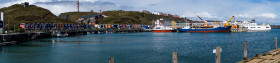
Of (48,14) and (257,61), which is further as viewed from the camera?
(48,14)

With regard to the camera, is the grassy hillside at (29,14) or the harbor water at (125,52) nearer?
the harbor water at (125,52)

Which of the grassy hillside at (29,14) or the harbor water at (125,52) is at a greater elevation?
the grassy hillside at (29,14)

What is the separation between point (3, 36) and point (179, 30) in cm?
11509

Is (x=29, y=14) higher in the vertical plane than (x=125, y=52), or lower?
higher

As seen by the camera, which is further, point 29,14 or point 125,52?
point 29,14

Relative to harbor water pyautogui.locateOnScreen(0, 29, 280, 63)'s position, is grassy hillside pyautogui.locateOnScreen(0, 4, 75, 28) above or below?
above

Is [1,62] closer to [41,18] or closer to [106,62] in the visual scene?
[106,62]

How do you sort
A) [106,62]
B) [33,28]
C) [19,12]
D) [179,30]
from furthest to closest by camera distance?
[19,12], [179,30], [33,28], [106,62]

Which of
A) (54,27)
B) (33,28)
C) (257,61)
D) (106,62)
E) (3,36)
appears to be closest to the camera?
(257,61)

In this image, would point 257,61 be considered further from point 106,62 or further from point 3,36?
point 3,36

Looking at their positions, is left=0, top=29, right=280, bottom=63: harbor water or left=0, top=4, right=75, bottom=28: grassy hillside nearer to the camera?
left=0, top=29, right=280, bottom=63: harbor water

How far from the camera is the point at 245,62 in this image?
66.4ft

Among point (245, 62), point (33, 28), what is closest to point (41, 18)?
point (33, 28)

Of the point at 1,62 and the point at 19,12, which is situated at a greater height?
the point at 19,12
